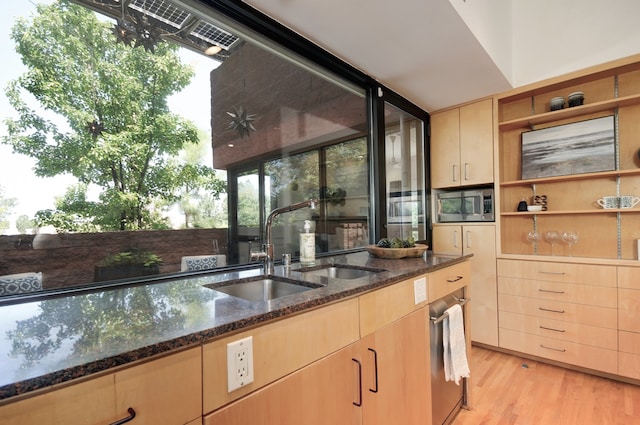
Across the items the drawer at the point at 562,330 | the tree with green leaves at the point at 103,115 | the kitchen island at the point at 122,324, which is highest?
the tree with green leaves at the point at 103,115

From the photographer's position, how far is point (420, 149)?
318 centimetres

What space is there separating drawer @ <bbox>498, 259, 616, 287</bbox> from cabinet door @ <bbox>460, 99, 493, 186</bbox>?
0.81 meters

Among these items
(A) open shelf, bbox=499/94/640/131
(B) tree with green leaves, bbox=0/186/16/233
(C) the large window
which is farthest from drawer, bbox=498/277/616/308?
(B) tree with green leaves, bbox=0/186/16/233

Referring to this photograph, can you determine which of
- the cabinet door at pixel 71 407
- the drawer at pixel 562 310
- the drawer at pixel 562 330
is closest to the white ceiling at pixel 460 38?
the cabinet door at pixel 71 407

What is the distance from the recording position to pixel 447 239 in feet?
10.1

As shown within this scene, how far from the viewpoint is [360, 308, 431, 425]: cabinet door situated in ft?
3.81

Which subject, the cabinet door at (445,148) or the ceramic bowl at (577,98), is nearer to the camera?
the ceramic bowl at (577,98)

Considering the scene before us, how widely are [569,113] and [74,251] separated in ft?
11.5

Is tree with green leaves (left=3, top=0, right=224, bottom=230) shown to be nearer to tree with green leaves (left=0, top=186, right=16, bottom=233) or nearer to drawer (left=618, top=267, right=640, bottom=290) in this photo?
tree with green leaves (left=0, top=186, right=16, bottom=233)

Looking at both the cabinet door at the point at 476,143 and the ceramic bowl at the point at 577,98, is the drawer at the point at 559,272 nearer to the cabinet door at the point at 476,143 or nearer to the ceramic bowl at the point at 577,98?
the cabinet door at the point at 476,143

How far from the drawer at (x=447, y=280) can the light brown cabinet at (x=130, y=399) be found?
4.14 feet

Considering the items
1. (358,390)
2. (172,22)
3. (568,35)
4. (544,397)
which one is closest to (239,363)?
(358,390)

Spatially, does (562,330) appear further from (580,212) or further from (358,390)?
(358,390)

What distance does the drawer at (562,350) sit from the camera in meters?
2.22
